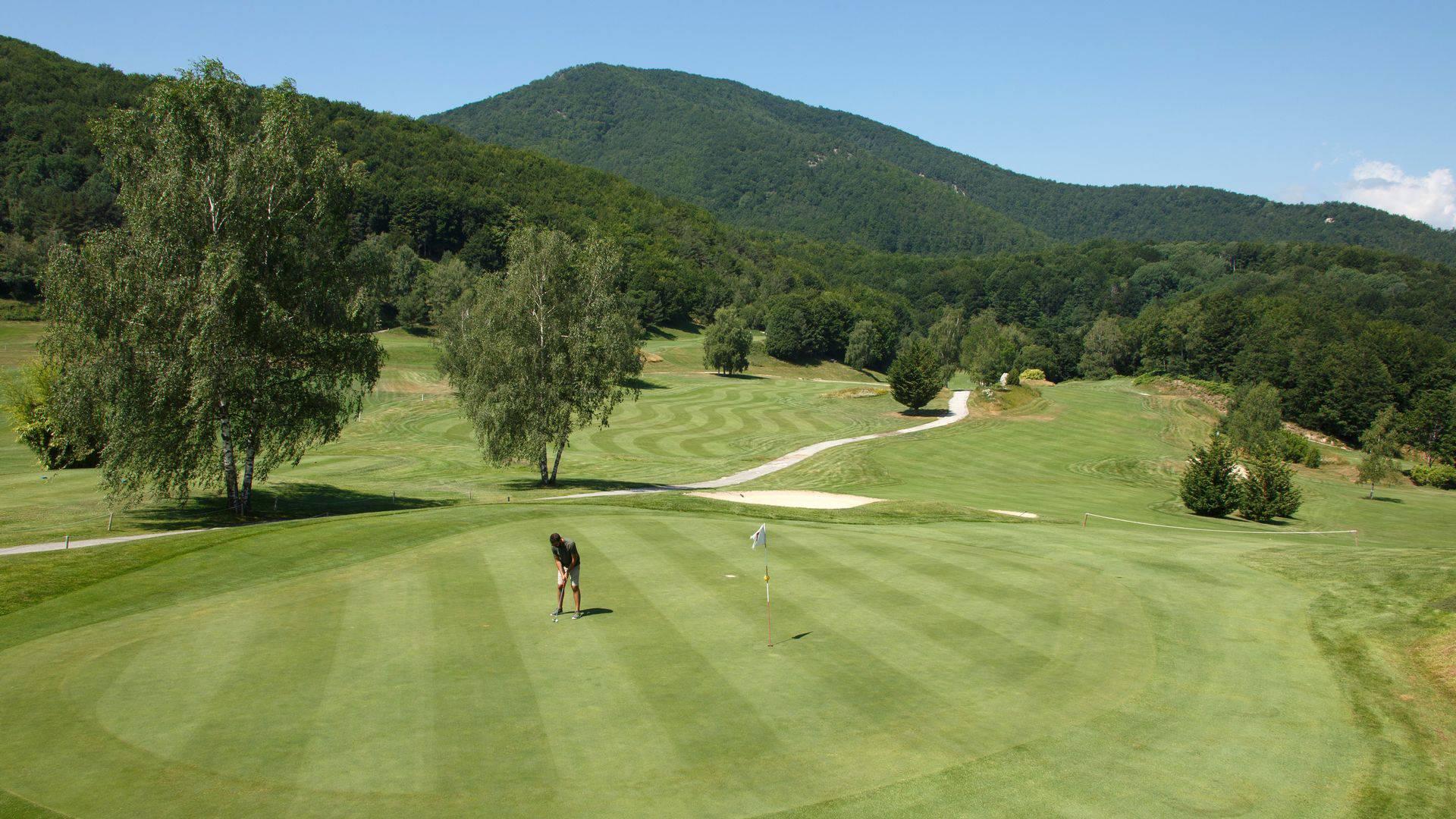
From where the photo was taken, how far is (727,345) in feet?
405

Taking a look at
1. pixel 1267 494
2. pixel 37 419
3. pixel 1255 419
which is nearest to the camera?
pixel 37 419

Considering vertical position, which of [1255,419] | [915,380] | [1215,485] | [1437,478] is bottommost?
[1437,478]

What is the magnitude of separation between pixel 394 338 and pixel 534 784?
379 ft

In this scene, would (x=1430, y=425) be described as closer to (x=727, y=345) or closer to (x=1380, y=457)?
(x=1380, y=457)

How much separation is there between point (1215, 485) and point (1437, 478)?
3885cm

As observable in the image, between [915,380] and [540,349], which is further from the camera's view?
[915,380]

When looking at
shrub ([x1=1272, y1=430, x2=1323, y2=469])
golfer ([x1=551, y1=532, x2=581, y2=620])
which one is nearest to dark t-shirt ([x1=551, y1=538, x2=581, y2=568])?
golfer ([x1=551, y1=532, x2=581, y2=620])

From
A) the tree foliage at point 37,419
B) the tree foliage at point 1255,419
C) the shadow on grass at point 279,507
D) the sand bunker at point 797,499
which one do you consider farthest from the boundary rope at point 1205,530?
the tree foliage at point 37,419

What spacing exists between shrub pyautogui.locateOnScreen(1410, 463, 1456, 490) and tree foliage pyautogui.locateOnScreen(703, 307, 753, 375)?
3080 inches

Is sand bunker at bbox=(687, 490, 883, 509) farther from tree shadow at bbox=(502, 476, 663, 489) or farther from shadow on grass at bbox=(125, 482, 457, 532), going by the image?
shadow on grass at bbox=(125, 482, 457, 532)

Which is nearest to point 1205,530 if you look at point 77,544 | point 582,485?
point 582,485

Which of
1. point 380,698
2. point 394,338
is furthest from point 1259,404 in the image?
point 394,338

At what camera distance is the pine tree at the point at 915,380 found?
301 feet

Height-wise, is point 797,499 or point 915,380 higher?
point 915,380
